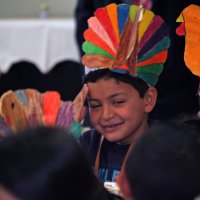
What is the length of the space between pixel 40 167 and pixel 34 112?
1.61 feet

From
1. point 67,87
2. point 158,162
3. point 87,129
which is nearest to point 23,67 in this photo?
point 67,87

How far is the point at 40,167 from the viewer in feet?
Result: 2.59

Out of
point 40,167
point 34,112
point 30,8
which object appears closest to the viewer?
point 40,167

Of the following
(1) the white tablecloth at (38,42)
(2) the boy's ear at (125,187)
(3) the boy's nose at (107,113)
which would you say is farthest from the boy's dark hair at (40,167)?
(1) the white tablecloth at (38,42)

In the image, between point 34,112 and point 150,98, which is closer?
point 34,112

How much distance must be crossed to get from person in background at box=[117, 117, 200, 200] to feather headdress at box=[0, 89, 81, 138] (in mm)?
421

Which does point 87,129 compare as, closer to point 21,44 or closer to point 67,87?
point 67,87

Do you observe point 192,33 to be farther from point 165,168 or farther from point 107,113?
point 165,168

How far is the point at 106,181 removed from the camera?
4.46 ft

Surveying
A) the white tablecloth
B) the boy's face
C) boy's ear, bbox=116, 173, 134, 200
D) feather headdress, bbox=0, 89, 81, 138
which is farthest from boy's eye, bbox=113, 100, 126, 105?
the white tablecloth

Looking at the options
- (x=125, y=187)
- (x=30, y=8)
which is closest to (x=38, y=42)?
(x=30, y=8)

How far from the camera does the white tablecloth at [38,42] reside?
312cm

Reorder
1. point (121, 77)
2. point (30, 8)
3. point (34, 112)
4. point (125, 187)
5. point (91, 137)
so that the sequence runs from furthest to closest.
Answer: point (30, 8), point (91, 137), point (121, 77), point (34, 112), point (125, 187)

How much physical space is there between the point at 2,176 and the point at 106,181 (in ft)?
1.95
